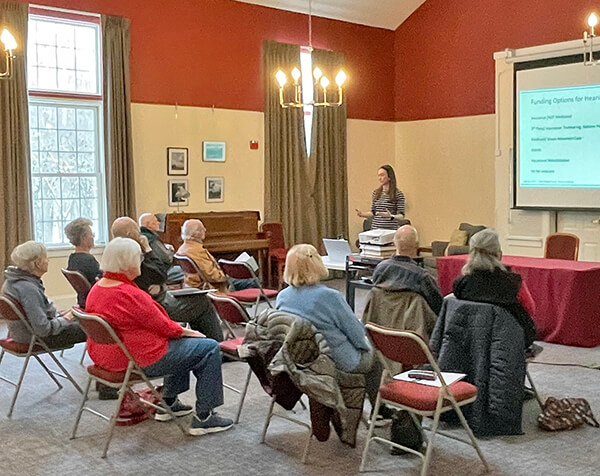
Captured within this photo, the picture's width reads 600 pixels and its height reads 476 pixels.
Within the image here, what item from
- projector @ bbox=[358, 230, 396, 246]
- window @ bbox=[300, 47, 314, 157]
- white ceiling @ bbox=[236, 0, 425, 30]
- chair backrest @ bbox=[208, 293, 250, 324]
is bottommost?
chair backrest @ bbox=[208, 293, 250, 324]

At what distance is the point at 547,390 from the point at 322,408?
2040mm

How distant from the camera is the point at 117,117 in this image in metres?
9.12

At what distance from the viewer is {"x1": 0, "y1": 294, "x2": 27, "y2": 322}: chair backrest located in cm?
481

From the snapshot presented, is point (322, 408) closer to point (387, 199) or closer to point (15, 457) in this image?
point (15, 457)

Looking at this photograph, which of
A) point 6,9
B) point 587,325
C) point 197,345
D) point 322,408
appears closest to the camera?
point 322,408

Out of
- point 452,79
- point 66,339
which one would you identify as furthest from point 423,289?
point 452,79

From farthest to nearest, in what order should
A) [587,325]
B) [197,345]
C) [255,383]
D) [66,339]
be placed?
[587,325]
[255,383]
[66,339]
[197,345]

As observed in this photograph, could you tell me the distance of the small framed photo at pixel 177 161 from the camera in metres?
9.77

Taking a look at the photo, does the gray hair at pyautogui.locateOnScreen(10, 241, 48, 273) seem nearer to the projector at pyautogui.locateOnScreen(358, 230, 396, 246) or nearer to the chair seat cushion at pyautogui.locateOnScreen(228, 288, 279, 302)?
the chair seat cushion at pyautogui.locateOnScreen(228, 288, 279, 302)

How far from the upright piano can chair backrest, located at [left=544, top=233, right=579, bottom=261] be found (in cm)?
362

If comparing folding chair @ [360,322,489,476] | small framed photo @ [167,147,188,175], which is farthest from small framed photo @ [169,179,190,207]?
folding chair @ [360,322,489,476]

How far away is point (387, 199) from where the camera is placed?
8.64 metres

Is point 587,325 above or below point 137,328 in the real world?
below

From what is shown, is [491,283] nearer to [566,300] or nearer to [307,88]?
[566,300]
